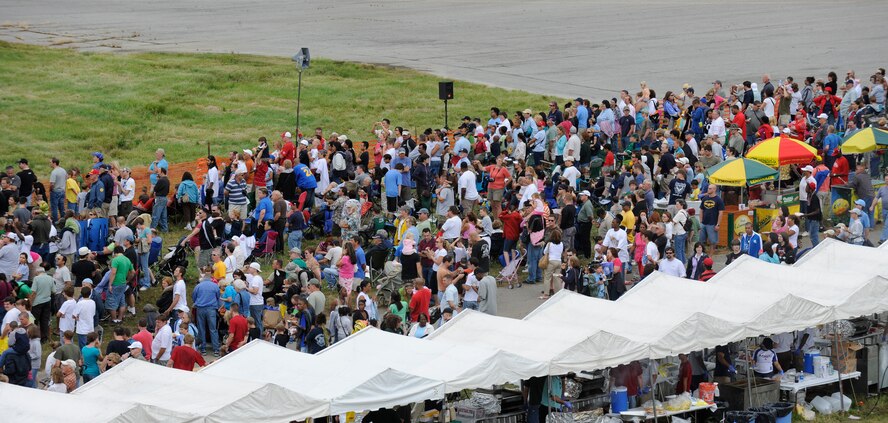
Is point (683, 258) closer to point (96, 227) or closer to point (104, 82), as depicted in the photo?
point (96, 227)

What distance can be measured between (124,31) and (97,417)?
44.3m

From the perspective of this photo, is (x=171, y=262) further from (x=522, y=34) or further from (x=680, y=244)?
(x=522, y=34)

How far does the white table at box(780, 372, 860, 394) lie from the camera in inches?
756

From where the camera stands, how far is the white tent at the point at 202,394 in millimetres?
15102

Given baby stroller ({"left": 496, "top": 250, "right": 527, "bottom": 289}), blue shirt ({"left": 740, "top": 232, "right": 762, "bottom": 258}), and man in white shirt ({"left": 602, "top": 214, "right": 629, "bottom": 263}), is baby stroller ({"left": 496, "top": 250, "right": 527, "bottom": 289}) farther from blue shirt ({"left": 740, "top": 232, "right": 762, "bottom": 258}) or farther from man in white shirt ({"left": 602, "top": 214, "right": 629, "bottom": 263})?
blue shirt ({"left": 740, "top": 232, "right": 762, "bottom": 258})

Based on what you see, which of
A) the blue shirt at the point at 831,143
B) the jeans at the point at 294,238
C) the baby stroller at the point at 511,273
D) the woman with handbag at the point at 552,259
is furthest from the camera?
the blue shirt at the point at 831,143

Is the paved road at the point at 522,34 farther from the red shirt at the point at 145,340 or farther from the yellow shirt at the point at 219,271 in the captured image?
the red shirt at the point at 145,340

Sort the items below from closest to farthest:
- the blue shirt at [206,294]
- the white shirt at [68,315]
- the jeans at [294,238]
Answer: the white shirt at [68,315]
the blue shirt at [206,294]
the jeans at [294,238]

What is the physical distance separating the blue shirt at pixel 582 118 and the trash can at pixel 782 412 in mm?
15324

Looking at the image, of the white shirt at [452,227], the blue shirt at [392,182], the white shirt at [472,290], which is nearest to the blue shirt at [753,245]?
the white shirt at [452,227]

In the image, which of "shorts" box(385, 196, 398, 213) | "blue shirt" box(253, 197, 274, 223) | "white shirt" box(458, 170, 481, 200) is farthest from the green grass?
"white shirt" box(458, 170, 481, 200)

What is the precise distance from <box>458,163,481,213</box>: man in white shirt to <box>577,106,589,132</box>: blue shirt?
20.3 feet

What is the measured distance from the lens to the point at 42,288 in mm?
21328

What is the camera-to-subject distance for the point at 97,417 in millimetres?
14344
